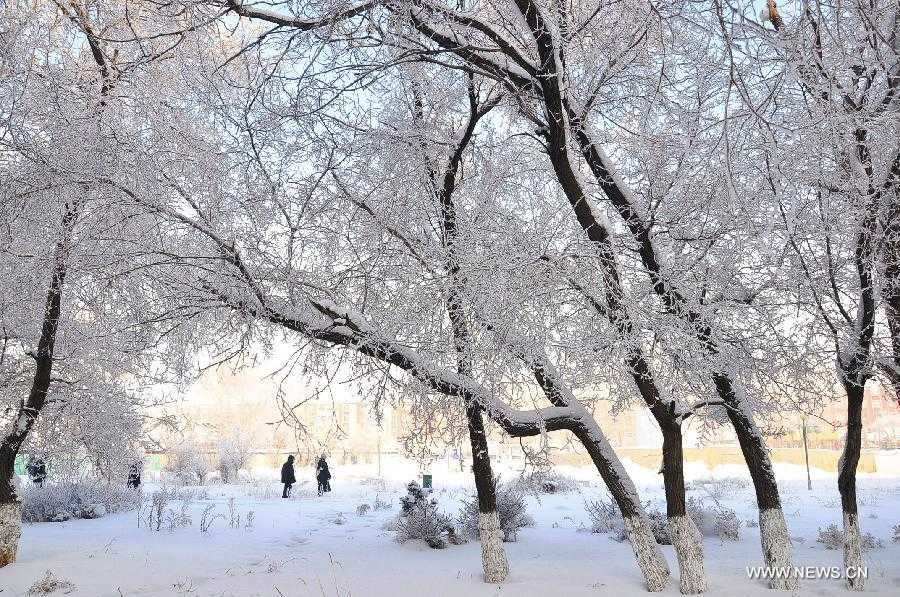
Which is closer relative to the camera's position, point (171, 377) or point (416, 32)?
point (416, 32)

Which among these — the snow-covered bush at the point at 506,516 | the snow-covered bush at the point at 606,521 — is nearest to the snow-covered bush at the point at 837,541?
Result: the snow-covered bush at the point at 606,521

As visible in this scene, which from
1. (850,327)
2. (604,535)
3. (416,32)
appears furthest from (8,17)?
(604,535)

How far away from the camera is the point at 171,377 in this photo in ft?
28.8

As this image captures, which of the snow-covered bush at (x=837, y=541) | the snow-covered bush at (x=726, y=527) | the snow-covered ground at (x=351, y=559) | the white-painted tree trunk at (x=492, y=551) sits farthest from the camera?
the snow-covered bush at (x=726, y=527)

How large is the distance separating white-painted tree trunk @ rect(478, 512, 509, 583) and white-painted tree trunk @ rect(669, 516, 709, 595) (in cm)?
201

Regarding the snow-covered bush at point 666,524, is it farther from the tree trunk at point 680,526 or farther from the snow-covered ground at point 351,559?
the tree trunk at point 680,526

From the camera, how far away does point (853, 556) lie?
22.1ft

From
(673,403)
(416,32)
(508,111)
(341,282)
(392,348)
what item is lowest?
(673,403)

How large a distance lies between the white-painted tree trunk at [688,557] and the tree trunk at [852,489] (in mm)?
1719

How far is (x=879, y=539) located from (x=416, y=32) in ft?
36.0

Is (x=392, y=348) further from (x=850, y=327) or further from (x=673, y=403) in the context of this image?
(x=850, y=327)

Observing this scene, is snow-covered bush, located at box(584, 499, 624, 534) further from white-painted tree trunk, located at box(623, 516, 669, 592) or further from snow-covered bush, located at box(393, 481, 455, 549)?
white-painted tree trunk, located at box(623, 516, 669, 592)

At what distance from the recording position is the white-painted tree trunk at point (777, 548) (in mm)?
6586

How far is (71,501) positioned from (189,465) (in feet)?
48.8
